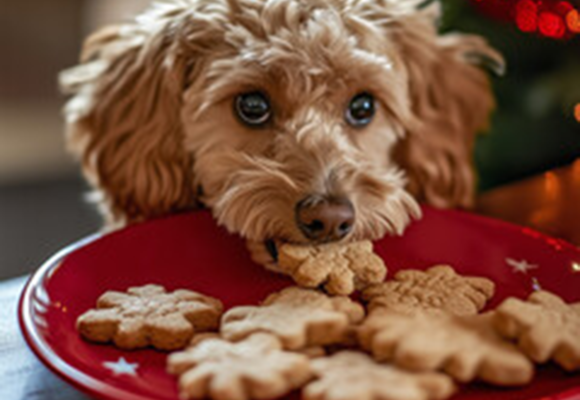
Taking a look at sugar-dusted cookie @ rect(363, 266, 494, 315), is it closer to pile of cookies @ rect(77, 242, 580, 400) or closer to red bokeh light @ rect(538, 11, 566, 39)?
pile of cookies @ rect(77, 242, 580, 400)

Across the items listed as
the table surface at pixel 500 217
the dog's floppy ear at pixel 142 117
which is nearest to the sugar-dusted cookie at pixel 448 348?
Answer: the table surface at pixel 500 217

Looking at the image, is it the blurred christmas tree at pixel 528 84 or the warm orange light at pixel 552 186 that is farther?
the blurred christmas tree at pixel 528 84

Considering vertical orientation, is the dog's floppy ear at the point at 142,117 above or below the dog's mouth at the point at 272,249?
above

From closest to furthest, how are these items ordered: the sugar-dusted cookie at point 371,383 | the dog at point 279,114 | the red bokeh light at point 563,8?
the sugar-dusted cookie at point 371,383, the dog at point 279,114, the red bokeh light at point 563,8

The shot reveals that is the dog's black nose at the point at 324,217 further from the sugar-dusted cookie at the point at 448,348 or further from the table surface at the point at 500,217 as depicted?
the table surface at the point at 500,217

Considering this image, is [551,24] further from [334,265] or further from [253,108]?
[334,265]

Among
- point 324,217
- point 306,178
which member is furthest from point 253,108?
point 324,217

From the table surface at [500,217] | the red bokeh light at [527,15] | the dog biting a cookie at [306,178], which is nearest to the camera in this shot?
the dog biting a cookie at [306,178]
